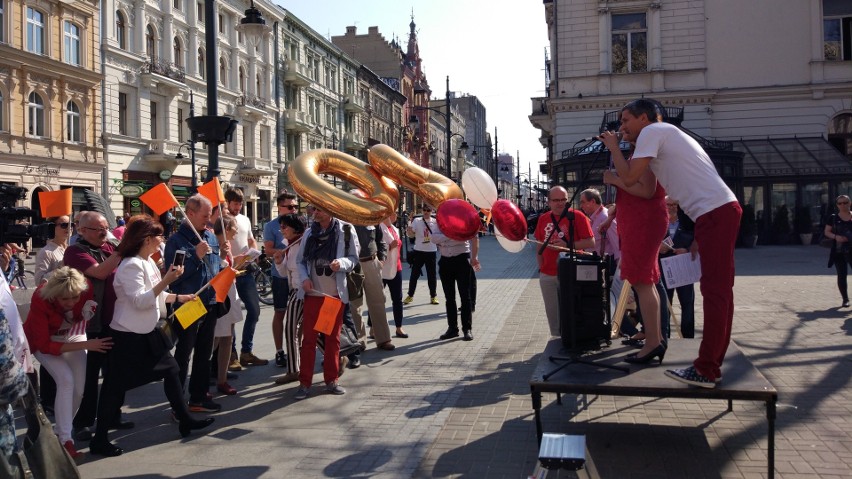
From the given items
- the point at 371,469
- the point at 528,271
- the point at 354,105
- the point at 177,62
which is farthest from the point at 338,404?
the point at 354,105

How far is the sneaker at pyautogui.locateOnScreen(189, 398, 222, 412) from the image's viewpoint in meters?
5.65

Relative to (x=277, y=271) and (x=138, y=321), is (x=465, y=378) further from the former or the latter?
(x=138, y=321)

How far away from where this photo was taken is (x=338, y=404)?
5.84 m

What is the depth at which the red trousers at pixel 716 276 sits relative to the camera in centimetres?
407

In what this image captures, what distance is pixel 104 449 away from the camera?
15.3 feet

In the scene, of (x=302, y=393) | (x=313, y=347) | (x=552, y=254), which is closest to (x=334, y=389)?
(x=302, y=393)

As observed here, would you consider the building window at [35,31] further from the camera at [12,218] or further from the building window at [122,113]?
the camera at [12,218]

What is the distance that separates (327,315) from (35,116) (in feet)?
89.7

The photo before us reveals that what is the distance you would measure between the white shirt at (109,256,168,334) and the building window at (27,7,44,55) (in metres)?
27.8

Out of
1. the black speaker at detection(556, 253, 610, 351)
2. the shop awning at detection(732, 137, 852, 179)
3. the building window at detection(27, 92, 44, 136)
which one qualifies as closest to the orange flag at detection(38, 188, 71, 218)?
the black speaker at detection(556, 253, 610, 351)

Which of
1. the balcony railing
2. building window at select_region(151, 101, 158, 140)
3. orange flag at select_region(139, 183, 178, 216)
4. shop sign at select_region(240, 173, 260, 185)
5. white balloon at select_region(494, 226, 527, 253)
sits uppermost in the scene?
the balcony railing

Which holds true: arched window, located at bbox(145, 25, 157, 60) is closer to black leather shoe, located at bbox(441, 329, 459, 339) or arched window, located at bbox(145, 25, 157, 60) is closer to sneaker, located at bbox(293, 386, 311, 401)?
black leather shoe, located at bbox(441, 329, 459, 339)

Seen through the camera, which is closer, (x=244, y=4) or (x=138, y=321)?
(x=138, y=321)

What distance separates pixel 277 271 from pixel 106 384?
2.83 m
